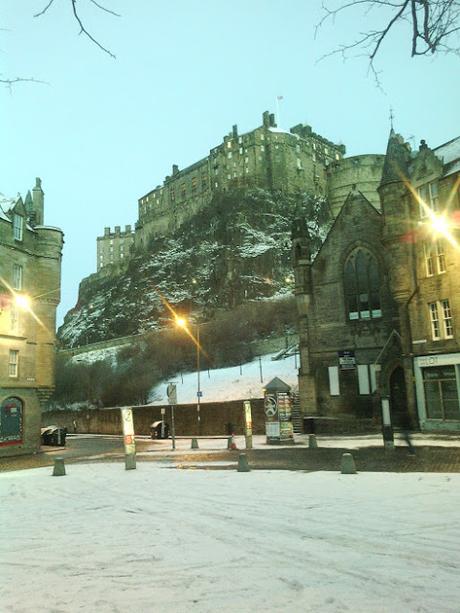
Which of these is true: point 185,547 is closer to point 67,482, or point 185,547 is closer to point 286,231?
point 67,482

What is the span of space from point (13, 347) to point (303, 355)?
736 inches

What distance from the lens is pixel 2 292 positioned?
105 feet

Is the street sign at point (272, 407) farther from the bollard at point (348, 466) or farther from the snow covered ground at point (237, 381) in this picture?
the snow covered ground at point (237, 381)

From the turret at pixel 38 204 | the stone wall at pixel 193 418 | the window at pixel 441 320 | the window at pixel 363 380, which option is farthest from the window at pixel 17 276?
the window at pixel 441 320

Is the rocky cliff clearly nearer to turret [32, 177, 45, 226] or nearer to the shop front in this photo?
turret [32, 177, 45, 226]

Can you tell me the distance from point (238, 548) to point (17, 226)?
1245 inches

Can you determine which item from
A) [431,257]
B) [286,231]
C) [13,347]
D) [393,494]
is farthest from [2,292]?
[286,231]

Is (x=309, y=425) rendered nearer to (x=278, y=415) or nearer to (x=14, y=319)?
(x=278, y=415)

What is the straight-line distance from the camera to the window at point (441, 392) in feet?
86.2

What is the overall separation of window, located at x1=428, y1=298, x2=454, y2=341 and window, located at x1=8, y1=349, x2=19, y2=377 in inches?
948

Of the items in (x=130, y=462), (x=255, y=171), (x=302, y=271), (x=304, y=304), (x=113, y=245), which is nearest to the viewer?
(x=130, y=462)

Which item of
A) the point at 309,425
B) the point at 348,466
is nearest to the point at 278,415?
the point at 309,425

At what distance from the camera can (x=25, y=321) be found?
109ft

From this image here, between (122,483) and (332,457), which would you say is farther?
(332,457)
